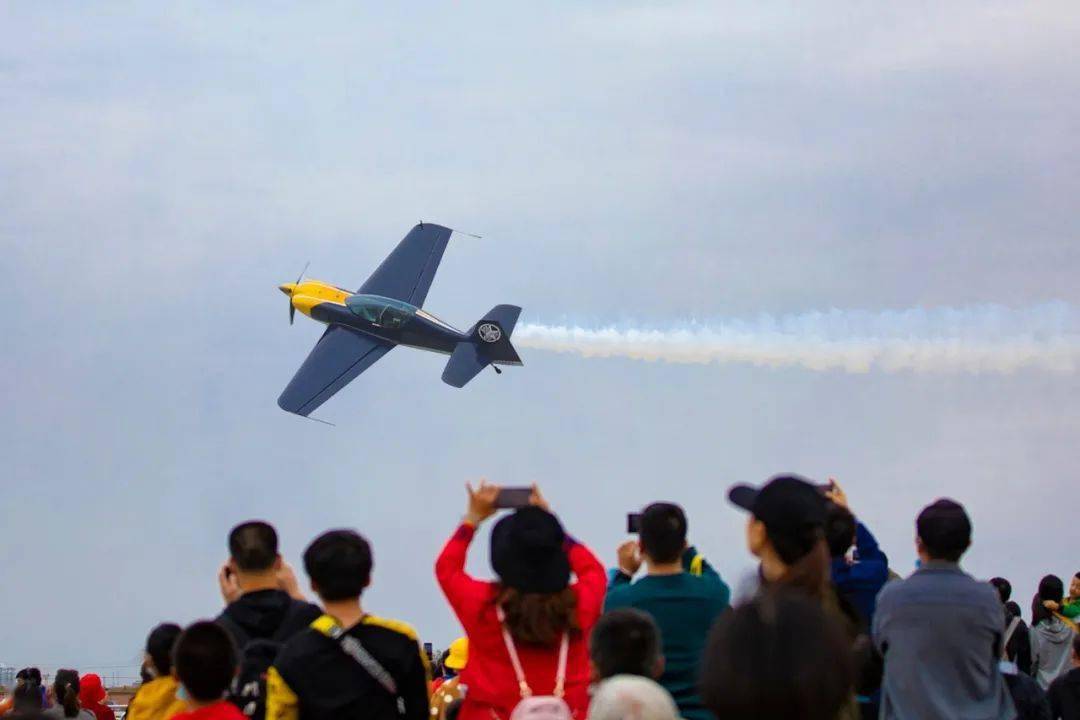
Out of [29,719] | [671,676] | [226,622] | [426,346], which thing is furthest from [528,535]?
[426,346]

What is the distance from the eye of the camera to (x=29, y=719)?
4.63 m

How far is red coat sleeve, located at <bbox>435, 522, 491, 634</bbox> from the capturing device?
8.48 meters

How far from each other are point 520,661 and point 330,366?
4419 centimetres

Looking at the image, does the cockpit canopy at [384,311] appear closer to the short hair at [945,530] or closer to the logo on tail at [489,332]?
the logo on tail at [489,332]

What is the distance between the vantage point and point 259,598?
8.81 m

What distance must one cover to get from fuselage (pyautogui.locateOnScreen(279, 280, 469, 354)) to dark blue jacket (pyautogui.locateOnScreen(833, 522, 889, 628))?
128 feet

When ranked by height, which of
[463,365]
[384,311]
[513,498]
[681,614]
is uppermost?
[384,311]

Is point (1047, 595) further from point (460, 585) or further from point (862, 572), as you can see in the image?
point (460, 585)

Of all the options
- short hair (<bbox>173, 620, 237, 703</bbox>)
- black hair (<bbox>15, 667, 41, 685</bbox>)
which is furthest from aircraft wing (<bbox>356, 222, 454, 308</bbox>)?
short hair (<bbox>173, 620, 237, 703</bbox>)

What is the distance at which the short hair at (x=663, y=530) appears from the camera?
28.7 ft

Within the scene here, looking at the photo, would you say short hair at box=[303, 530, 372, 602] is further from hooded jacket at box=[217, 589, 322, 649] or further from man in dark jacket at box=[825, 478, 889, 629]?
man in dark jacket at box=[825, 478, 889, 629]

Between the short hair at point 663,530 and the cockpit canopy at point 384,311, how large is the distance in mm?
39919

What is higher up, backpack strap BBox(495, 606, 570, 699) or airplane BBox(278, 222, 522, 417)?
airplane BBox(278, 222, 522, 417)

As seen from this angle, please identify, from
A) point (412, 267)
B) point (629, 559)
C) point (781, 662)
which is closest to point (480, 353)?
point (412, 267)
